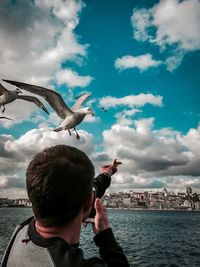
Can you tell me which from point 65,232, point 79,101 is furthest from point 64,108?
point 65,232

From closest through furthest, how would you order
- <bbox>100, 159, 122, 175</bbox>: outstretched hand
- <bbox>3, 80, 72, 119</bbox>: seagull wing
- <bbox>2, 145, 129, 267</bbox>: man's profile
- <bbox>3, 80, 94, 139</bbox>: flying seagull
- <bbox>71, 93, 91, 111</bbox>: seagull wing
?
<bbox>2, 145, 129, 267</bbox>: man's profile, <bbox>100, 159, 122, 175</bbox>: outstretched hand, <bbox>3, 80, 94, 139</bbox>: flying seagull, <bbox>3, 80, 72, 119</bbox>: seagull wing, <bbox>71, 93, 91, 111</bbox>: seagull wing

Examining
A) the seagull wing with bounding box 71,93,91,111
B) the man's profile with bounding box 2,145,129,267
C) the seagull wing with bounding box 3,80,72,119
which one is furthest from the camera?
the seagull wing with bounding box 71,93,91,111

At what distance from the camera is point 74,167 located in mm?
2057

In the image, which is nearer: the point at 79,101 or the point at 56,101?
Result: the point at 56,101

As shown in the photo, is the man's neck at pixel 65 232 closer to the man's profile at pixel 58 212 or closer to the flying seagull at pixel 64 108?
the man's profile at pixel 58 212

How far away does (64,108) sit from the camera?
40.0 ft

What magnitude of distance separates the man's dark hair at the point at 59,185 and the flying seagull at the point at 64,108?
26.7ft

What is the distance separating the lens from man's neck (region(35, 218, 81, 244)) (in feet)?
6.81

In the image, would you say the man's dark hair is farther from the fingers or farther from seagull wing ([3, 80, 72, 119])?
seagull wing ([3, 80, 72, 119])

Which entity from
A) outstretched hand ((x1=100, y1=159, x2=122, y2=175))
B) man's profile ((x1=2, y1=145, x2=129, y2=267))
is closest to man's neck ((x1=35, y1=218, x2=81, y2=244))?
man's profile ((x1=2, y1=145, x2=129, y2=267))

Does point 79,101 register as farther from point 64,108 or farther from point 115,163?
point 115,163

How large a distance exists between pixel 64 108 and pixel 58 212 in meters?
10.2

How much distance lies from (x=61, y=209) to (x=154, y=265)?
2460 cm

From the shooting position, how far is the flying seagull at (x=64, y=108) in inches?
431
